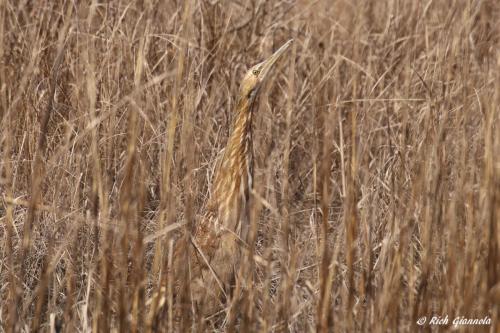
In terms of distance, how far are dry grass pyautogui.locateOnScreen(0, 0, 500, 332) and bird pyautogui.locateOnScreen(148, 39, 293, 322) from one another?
93 mm

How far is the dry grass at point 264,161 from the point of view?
250cm

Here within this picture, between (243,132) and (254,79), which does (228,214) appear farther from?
(254,79)

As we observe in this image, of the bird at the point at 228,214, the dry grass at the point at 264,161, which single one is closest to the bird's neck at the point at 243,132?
the bird at the point at 228,214

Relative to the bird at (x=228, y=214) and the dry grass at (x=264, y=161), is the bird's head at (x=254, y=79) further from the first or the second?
the dry grass at (x=264, y=161)

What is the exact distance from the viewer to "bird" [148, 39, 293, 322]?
304 cm

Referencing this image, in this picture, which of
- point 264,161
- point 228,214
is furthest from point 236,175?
point 264,161

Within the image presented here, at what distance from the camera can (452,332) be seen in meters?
2.51

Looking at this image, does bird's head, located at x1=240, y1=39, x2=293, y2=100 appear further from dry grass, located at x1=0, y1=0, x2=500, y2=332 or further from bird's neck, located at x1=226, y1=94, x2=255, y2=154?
dry grass, located at x1=0, y1=0, x2=500, y2=332

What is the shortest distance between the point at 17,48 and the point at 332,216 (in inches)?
55.7

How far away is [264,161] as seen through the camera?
353 cm

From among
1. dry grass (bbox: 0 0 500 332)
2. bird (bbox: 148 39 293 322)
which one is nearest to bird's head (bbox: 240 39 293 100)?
bird (bbox: 148 39 293 322)

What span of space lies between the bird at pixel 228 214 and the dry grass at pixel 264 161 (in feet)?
0.31

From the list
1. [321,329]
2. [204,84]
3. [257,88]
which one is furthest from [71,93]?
[321,329]

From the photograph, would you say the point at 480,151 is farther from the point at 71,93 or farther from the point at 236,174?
the point at 71,93
